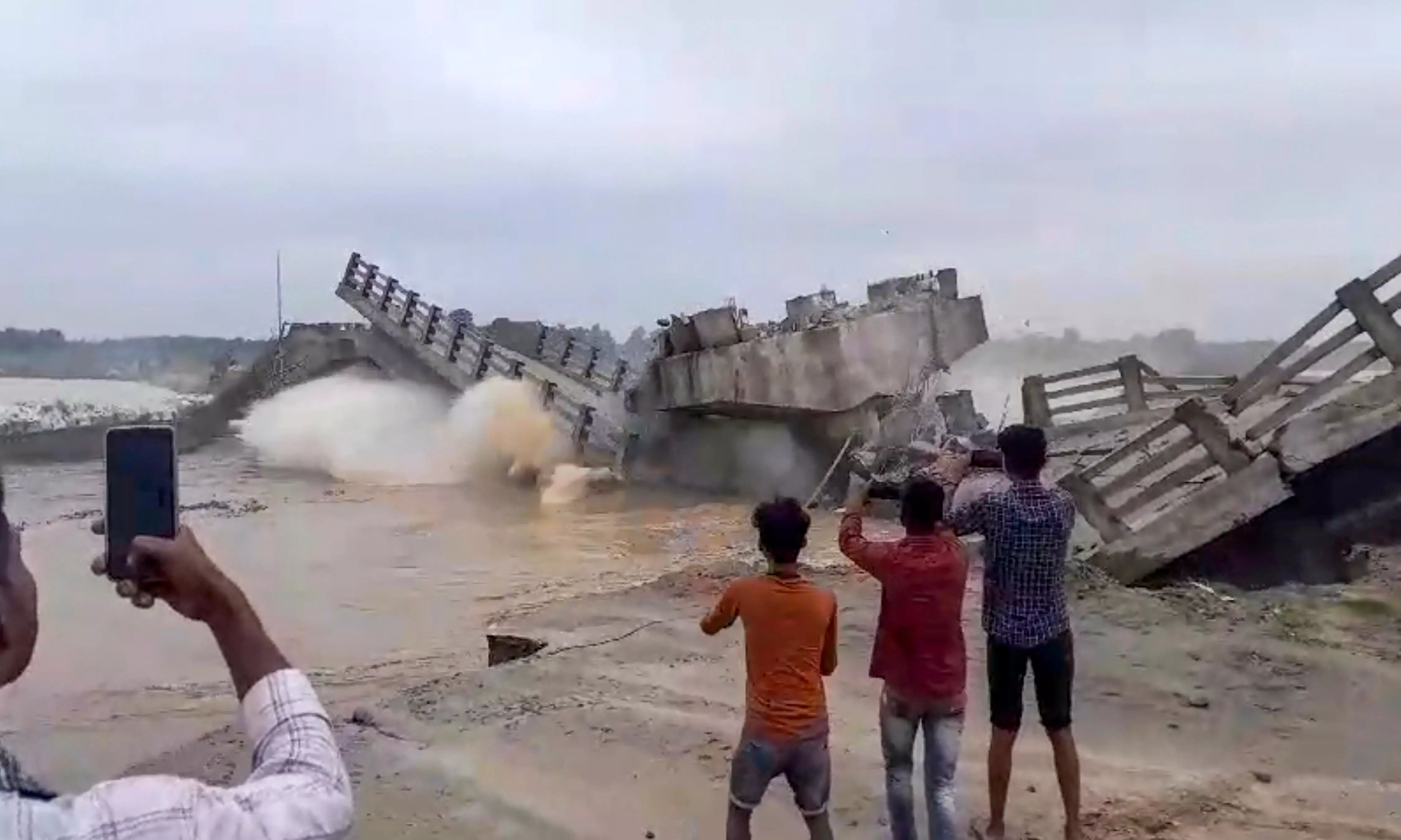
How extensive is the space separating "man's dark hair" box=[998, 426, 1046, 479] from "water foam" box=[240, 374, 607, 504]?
1717cm

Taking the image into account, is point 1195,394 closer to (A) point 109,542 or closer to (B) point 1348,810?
(B) point 1348,810

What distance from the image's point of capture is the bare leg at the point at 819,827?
4582 mm

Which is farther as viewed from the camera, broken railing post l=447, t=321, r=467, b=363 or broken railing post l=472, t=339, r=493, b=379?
broken railing post l=447, t=321, r=467, b=363

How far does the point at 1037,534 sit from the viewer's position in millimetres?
5098

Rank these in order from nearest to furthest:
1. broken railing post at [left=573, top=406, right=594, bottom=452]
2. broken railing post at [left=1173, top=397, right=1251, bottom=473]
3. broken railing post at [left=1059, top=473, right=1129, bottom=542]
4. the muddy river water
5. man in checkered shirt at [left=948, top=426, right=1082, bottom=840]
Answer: man in checkered shirt at [left=948, top=426, right=1082, bottom=840]
broken railing post at [left=1173, top=397, right=1251, bottom=473]
the muddy river water
broken railing post at [left=1059, top=473, right=1129, bottom=542]
broken railing post at [left=573, top=406, right=594, bottom=452]

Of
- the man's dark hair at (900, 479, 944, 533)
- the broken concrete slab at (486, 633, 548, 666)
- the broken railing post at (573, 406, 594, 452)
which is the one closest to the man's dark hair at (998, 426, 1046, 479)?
the man's dark hair at (900, 479, 944, 533)

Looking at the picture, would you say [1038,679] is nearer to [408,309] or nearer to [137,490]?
[137,490]

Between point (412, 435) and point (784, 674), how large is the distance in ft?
77.3

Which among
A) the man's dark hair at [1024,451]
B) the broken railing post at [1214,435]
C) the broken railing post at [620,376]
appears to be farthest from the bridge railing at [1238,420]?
the broken railing post at [620,376]

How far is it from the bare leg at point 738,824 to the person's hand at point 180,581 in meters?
3.06

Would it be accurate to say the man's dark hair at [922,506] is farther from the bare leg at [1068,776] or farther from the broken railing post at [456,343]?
the broken railing post at [456,343]

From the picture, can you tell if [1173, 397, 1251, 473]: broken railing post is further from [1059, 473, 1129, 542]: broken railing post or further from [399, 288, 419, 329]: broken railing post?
[399, 288, 419, 329]: broken railing post

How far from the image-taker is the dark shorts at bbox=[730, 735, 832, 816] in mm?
4484

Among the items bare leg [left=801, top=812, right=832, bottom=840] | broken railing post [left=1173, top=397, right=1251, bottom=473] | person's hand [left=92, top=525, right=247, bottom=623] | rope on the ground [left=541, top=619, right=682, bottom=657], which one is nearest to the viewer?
person's hand [left=92, top=525, right=247, bottom=623]
